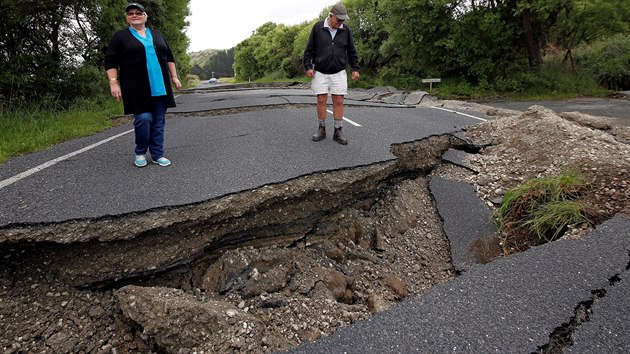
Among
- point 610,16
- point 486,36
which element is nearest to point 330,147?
point 486,36

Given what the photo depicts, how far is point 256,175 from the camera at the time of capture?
3852 mm

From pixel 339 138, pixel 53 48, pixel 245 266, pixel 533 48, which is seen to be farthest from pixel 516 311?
pixel 533 48

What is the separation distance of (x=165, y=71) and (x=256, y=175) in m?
1.63

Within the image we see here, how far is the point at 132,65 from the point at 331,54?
247 cm

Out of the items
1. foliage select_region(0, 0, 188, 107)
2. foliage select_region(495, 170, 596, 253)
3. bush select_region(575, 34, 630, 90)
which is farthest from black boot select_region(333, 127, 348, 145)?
bush select_region(575, 34, 630, 90)

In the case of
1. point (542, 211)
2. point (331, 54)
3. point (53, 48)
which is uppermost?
point (53, 48)

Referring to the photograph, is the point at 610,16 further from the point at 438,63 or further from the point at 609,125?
the point at 609,125

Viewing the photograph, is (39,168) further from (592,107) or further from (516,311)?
(592,107)

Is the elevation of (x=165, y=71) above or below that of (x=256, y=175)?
above

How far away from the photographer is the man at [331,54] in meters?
4.80

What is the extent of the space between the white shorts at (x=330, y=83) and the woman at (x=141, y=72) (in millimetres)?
1890

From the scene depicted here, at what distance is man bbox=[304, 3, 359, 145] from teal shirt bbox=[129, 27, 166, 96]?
189cm

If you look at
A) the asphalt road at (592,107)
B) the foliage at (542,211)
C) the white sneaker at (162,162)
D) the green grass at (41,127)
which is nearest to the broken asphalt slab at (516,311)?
the foliage at (542,211)

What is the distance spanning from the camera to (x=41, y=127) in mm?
6516
